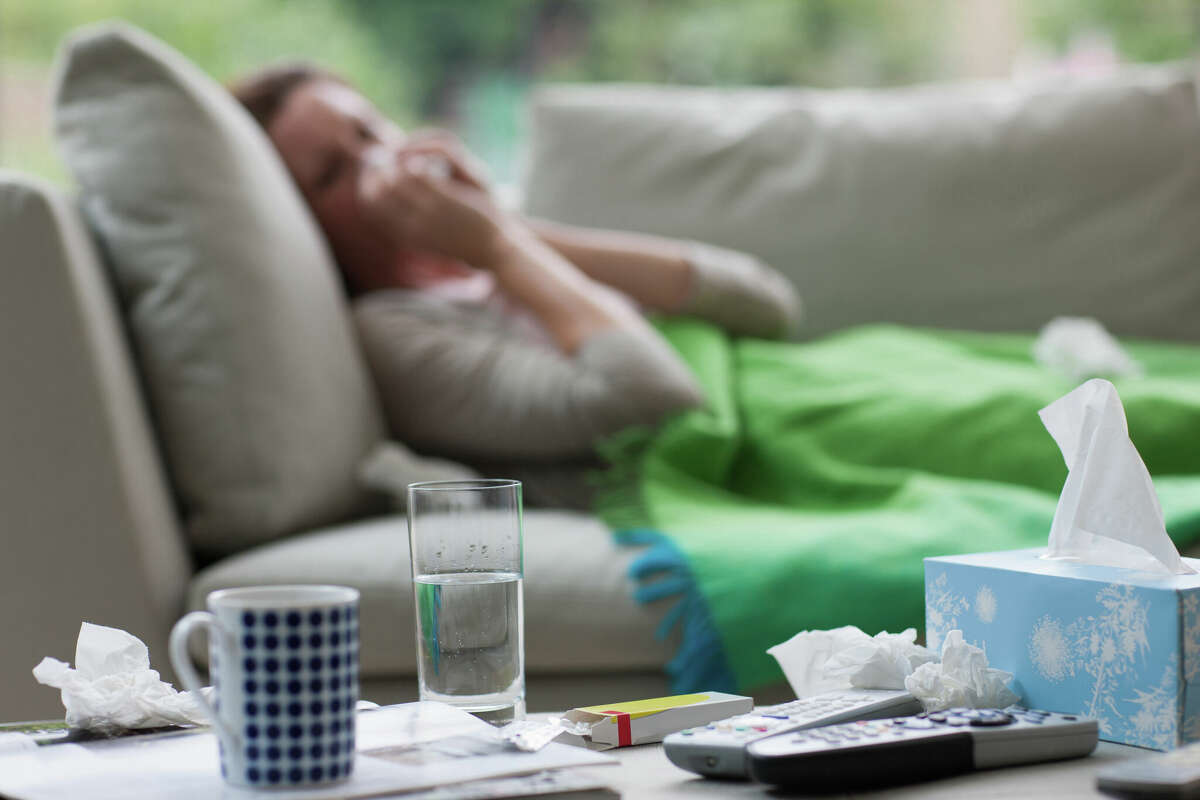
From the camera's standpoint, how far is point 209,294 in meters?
1.27

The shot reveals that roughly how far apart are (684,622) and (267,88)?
0.91 m

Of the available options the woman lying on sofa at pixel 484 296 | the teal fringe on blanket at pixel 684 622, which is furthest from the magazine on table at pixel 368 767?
the woman lying on sofa at pixel 484 296

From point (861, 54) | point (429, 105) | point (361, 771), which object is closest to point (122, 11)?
point (429, 105)

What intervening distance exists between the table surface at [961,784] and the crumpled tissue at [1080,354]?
3.40 feet

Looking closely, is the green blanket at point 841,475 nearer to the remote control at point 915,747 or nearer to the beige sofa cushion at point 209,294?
the beige sofa cushion at point 209,294

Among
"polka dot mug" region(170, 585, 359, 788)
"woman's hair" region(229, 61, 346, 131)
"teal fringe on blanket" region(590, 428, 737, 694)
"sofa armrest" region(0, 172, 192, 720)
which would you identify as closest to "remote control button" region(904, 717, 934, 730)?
"polka dot mug" region(170, 585, 359, 788)

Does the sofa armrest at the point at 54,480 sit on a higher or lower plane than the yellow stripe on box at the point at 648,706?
higher

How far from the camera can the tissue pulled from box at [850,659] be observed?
0.65m

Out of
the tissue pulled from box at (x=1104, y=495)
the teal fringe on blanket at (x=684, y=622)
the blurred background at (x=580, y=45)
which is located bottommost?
the teal fringe on blanket at (x=684, y=622)

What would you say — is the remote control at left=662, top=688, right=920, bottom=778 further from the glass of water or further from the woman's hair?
the woman's hair

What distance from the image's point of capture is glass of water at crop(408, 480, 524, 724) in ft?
2.11

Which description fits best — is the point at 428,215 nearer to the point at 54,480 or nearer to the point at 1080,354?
the point at 54,480

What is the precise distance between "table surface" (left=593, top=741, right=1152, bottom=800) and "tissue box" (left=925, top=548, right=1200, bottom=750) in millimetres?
22

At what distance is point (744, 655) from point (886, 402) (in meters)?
0.47
